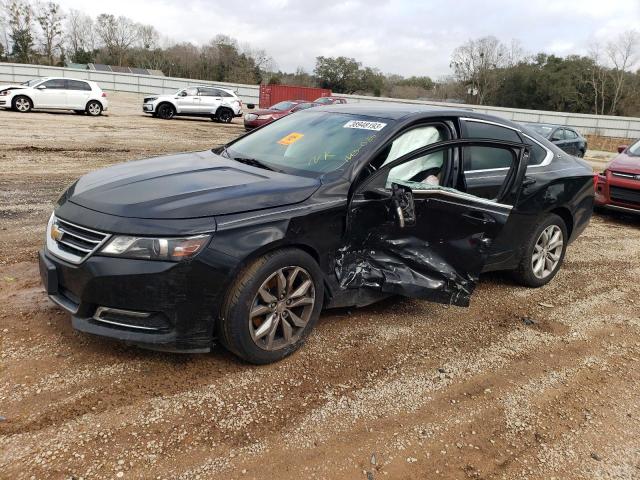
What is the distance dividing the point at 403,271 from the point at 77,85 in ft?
68.3

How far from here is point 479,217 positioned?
12.0 feet

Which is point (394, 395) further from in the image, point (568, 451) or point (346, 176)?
point (346, 176)

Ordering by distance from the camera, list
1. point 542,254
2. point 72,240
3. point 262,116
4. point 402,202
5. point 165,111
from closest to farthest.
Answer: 1. point 72,240
2. point 402,202
3. point 542,254
4. point 262,116
5. point 165,111

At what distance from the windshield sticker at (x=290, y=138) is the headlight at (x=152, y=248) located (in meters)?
1.56

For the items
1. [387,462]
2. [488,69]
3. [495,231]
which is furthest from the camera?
[488,69]

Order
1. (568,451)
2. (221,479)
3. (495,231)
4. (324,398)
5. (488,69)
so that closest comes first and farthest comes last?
1. (221,479)
2. (568,451)
3. (324,398)
4. (495,231)
5. (488,69)

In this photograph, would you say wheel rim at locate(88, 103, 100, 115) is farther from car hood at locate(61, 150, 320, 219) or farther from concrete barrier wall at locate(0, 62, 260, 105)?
car hood at locate(61, 150, 320, 219)

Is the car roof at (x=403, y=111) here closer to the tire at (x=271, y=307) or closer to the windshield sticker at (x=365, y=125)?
the windshield sticker at (x=365, y=125)

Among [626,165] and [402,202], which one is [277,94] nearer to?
[626,165]

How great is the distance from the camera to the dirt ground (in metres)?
2.45

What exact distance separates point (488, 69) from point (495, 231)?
7462cm

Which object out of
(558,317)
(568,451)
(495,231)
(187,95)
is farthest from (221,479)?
(187,95)

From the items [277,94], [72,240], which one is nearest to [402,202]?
[72,240]

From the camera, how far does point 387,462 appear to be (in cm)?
250
